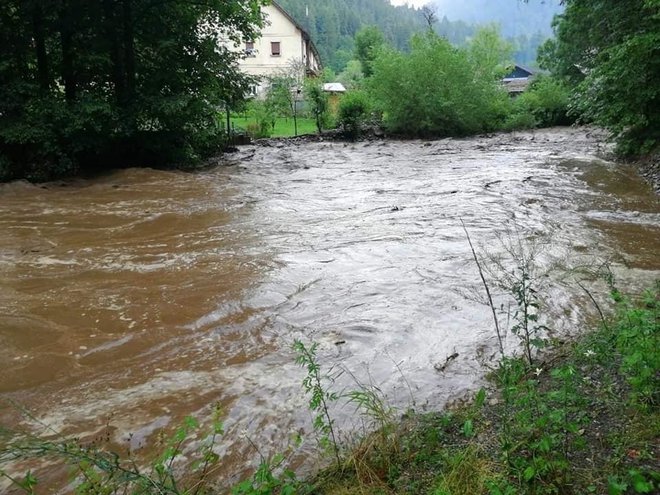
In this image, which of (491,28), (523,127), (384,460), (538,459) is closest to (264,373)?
(384,460)

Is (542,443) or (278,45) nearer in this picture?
(542,443)

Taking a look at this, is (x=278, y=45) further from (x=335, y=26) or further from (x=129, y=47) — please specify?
(x=335, y=26)

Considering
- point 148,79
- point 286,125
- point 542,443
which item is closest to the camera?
point 542,443

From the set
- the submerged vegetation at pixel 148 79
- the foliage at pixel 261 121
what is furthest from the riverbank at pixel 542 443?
the foliage at pixel 261 121

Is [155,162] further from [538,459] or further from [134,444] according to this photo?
[538,459]

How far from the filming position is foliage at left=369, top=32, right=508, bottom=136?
28.7 metres

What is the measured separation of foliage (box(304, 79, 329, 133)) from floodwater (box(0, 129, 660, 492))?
18.2m

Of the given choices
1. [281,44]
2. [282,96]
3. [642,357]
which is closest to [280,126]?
[282,96]

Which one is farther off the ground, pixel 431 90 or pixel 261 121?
pixel 431 90

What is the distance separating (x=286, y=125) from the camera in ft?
120

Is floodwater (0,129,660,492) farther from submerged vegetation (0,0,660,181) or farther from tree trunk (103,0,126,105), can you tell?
tree trunk (103,0,126,105)

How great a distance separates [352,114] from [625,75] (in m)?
18.0

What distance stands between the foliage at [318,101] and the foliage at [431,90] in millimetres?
2891

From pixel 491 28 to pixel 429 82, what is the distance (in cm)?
5367
